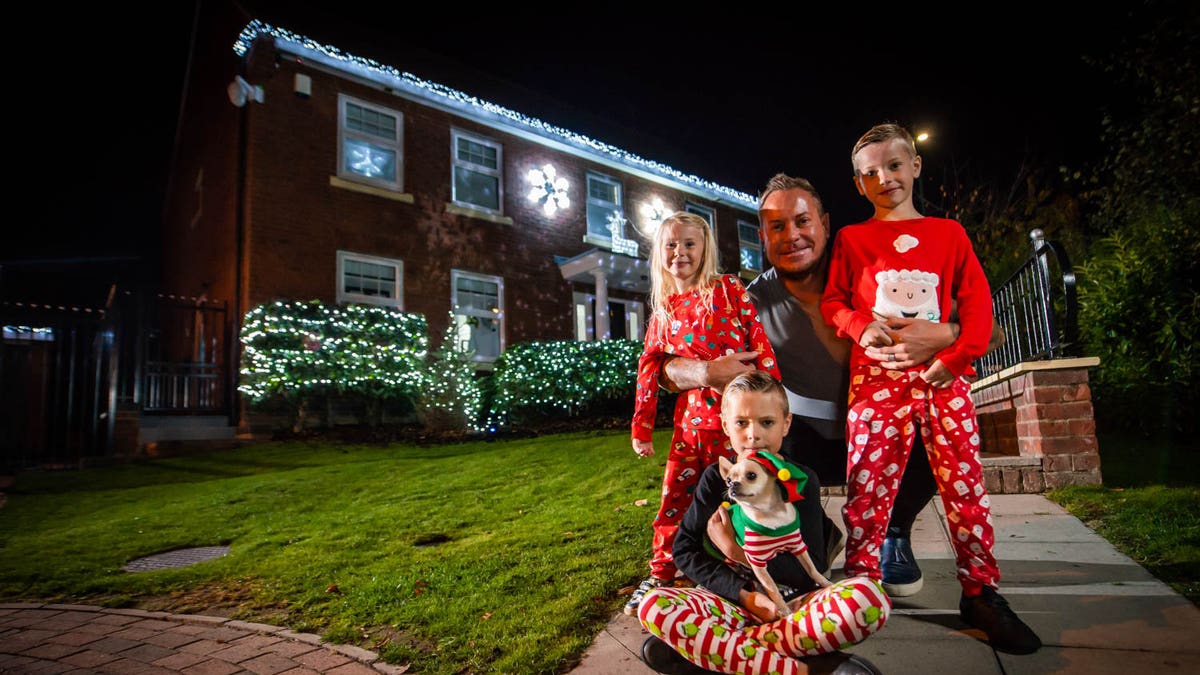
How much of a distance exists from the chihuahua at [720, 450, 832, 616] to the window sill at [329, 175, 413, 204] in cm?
1116

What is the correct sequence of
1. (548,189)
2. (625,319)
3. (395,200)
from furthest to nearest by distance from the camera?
(625,319) → (548,189) → (395,200)

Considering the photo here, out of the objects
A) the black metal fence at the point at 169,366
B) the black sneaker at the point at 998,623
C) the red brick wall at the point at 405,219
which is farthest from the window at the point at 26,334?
the black sneaker at the point at 998,623

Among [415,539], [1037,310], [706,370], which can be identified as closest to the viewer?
[706,370]

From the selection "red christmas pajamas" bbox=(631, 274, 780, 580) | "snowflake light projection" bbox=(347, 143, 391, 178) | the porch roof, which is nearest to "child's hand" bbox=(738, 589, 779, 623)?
"red christmas pajamas" bbox=(631, 274, 780, 580)

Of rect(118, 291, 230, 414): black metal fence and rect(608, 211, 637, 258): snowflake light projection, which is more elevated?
rect(608, 211, 637, 258): snowflake light projection

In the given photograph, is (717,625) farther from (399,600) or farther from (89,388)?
(89,388)

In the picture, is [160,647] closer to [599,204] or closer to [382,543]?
[382,543]

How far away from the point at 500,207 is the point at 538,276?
1.71m

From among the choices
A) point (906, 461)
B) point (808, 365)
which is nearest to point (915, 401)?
point (906, 461)

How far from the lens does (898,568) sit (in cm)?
245

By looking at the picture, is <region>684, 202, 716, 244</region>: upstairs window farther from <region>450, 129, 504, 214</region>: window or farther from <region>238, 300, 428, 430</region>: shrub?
<region>238, 300, 428, 430</region>: shrub

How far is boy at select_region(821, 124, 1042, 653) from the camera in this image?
208 cm

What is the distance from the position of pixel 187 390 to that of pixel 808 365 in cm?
1127

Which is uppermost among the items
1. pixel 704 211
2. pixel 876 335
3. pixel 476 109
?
pixel 476 109
